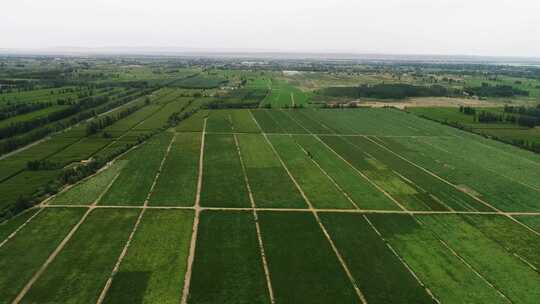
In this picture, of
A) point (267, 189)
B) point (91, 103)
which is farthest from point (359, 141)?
point (91, 103)

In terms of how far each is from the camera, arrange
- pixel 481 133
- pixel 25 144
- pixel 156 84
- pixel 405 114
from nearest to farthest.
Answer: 1. pixel 25 144
2. pixel 481 133
3. pixel 405 114
4. pixel 156 84

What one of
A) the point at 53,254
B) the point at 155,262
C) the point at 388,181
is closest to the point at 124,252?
the point at 155,262

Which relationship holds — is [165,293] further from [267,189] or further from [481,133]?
[481,133]

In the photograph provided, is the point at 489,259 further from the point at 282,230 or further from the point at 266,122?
the point at 266,122

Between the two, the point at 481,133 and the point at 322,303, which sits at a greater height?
the point at 481,133

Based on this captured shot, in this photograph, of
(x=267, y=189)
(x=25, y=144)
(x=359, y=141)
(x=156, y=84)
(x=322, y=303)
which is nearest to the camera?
(x=322, y=303)

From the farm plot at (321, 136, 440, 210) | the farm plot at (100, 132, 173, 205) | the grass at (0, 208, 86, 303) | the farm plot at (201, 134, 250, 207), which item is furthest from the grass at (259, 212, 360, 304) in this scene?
the grass at (0, 208, 86, 303)

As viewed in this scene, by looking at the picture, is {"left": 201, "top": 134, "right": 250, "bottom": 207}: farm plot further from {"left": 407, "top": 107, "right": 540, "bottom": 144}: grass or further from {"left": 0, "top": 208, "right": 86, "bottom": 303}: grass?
{"left": 407, "top": 107, "right": 540, "bottom": 144}: grass
